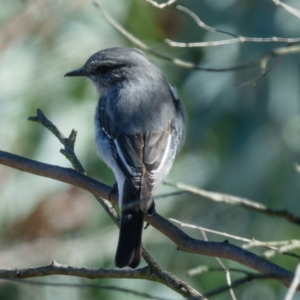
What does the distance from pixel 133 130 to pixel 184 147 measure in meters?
3.92

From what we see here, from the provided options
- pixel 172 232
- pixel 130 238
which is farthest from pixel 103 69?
pixel 172 232

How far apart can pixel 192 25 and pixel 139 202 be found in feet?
16.4

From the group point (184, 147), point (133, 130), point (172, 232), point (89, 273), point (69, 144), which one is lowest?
point (89, 273)

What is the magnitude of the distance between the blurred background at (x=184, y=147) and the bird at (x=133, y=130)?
8.35 ft

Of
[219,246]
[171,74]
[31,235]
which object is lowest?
[219,246]

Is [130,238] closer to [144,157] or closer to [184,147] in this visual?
[144,157]

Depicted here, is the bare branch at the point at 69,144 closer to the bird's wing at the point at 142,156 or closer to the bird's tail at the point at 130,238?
the bird's wing at the point at 142,156

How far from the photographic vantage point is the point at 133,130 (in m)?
3.82

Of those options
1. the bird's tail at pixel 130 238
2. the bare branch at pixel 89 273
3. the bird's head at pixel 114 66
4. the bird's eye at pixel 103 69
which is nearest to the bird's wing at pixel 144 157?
the bird's tail at pixel 130 238

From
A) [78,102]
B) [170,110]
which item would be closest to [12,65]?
[78,102]

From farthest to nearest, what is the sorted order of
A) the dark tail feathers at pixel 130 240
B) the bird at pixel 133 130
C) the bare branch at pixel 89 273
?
the bird at pixel 133 130
the dark tail feathers at pixel 130 240
the bare branch at pixel 89 273

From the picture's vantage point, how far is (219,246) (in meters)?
2.69

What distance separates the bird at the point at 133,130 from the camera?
3.19m

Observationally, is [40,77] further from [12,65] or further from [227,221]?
[227,221]
